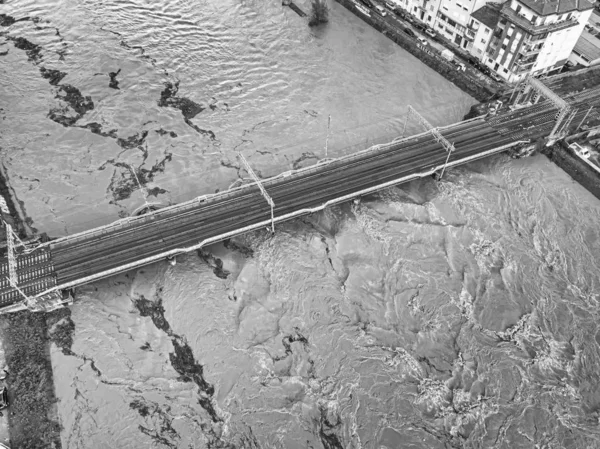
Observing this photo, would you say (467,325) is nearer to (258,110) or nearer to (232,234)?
(232,234)

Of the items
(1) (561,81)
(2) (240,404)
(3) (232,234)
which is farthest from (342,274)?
(1) (561,81)

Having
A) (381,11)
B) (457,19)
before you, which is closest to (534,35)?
(457,19)

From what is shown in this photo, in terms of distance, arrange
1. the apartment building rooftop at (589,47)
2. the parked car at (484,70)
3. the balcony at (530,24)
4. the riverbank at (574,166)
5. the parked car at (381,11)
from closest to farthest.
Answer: the riverbank at (574,166)
the balcony at (530,24)
the parked car at (484,70)
the apartment building rooftop at (589,47)
the parked car at (381,11)

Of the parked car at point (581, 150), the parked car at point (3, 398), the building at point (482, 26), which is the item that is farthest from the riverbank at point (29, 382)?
the building at point (482, 26)

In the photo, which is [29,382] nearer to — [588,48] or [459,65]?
[459,65]

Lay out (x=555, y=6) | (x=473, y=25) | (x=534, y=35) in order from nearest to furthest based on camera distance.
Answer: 1. (x=555, y=6)
2. (x=534, y=35)
3. (x=473, y=25)

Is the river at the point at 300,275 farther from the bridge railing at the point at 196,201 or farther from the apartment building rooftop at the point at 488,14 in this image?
the apartment building rooftop at the point at 488,14
